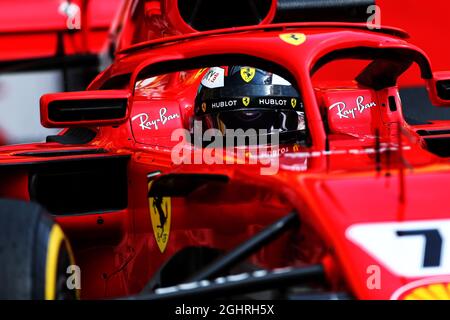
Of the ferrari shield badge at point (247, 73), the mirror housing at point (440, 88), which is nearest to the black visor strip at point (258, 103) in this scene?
the ferrari shield badge at point (247, 73)

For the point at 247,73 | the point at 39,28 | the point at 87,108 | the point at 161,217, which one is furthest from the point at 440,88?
the point at 39,28

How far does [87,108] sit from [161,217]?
42 cm

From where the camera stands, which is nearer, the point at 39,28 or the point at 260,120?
the point at 260,120

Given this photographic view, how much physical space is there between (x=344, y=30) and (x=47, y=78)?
14.2 ft

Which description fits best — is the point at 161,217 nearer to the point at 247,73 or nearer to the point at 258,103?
the point at 258,103

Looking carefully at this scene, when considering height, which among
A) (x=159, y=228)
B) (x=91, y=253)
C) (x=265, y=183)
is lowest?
(x=91, y=253)

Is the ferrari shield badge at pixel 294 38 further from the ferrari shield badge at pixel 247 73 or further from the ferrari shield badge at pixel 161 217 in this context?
the ferrari shield badge at pixel 161 217

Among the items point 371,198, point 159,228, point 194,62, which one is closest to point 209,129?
point 194,62

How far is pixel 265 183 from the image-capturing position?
2.45 meters

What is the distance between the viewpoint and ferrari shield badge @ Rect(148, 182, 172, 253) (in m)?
2.94

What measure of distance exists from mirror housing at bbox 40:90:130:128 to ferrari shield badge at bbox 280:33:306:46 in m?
0.53

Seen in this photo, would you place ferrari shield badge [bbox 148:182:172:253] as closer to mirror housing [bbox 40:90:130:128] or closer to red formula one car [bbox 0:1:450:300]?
red formula one car [bbox 0:1:450:300]

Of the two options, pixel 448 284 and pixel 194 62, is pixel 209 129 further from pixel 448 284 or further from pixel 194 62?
pixel 448 284

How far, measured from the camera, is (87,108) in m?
3.08
